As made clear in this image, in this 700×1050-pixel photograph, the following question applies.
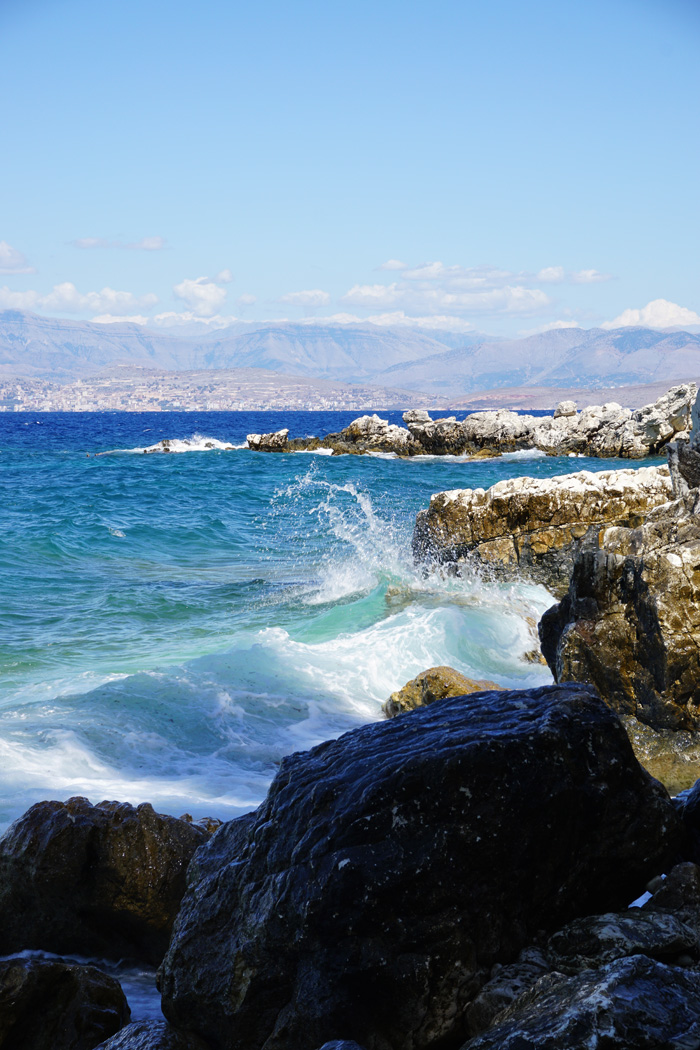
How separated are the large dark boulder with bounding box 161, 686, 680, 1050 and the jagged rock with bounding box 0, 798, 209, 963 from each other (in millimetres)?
737

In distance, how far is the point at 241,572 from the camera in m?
14.5

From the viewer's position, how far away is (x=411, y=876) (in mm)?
2742

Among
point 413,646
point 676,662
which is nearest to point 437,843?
point 676,662

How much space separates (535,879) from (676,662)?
119 inches

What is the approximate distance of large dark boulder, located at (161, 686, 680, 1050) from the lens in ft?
8.86

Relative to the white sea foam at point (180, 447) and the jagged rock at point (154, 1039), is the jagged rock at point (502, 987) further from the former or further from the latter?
the white sea foam at point (180, 447)

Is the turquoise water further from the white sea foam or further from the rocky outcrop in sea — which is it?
the rocky outcrop in sea

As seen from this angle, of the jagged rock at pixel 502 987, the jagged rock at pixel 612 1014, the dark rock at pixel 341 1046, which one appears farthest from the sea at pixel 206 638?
the jagged rock at pixel 612 1014

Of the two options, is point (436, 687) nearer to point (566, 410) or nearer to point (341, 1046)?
point (341, 1046)

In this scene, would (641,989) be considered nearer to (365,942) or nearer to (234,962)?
(365,942)

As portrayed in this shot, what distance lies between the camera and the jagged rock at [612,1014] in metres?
2.03

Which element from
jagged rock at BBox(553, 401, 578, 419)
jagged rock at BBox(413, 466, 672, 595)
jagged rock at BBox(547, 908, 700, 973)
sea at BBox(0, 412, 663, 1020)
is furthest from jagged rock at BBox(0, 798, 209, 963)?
jagged rock at BBox(553, 401, 578, 419)

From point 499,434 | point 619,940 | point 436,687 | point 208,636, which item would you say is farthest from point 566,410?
point 619,940

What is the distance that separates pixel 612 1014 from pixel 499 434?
140ft
